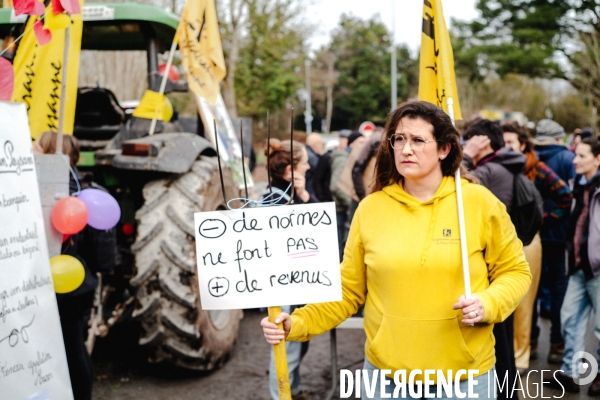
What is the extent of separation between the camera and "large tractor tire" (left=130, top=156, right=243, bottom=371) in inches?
151

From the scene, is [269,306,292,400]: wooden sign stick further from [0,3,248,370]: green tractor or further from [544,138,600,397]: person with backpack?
[544,138,600,397]: person with backpack

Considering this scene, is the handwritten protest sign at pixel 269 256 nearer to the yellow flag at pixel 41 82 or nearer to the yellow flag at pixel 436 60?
the yellow flag at pixel 436 60

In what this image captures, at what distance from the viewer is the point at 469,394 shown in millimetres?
2277

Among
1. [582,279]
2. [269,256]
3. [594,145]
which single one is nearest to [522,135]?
[594,145]

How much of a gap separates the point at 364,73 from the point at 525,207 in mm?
47887

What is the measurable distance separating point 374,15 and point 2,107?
2228 inches

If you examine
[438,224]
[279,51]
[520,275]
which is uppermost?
[279,51]

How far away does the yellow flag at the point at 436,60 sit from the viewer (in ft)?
9.04

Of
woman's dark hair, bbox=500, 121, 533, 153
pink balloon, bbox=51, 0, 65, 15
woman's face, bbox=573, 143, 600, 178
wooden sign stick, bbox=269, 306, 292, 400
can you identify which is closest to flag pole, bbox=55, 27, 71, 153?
pink balloon, bbox=51, 0, 65, 15

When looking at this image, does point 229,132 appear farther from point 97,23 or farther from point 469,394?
point 469,394

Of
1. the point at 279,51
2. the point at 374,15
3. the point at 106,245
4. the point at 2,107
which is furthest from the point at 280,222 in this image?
the point at 374,15

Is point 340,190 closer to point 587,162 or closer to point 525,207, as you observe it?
Answer: point 587,162

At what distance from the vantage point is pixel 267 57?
2491 cm

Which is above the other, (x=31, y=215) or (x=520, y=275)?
(x=31, y=215)
